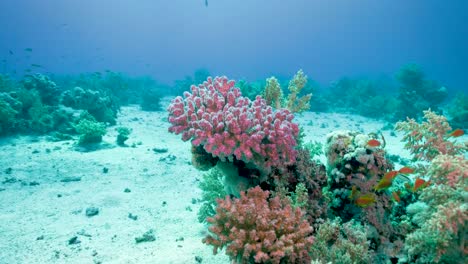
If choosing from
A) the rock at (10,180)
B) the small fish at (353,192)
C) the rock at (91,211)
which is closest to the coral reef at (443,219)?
the small fish at (353,192)

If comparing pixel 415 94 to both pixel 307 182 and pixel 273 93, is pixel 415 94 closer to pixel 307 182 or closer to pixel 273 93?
pixel 273 93

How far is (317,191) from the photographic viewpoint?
14.8 feet

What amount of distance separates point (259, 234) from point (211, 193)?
272 cm

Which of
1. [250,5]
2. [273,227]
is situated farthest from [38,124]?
[250,5]

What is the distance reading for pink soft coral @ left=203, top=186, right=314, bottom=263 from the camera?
2.98 meters

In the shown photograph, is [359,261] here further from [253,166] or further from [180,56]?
[180,56]

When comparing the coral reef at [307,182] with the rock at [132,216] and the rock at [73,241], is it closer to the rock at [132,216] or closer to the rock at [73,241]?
the rock at [132,216]

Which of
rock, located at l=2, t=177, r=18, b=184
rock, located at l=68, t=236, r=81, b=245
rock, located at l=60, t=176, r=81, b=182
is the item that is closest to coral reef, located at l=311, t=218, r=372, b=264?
rock, located at l=68, t=236, r=81, b=245

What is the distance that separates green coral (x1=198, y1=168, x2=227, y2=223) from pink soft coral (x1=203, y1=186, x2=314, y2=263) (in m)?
2.09

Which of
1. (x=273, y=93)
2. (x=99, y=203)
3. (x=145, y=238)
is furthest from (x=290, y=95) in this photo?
(x=99, y=203)

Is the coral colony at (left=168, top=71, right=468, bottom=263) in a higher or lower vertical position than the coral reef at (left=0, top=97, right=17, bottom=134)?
lower

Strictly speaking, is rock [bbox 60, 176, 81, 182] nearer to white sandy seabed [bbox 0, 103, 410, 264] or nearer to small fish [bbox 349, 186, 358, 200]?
white sandy seabed [bbox 0, 103, 410, 264]

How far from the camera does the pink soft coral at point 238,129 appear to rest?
12.3ft

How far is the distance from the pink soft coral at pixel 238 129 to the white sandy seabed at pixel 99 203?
74.2 inches
